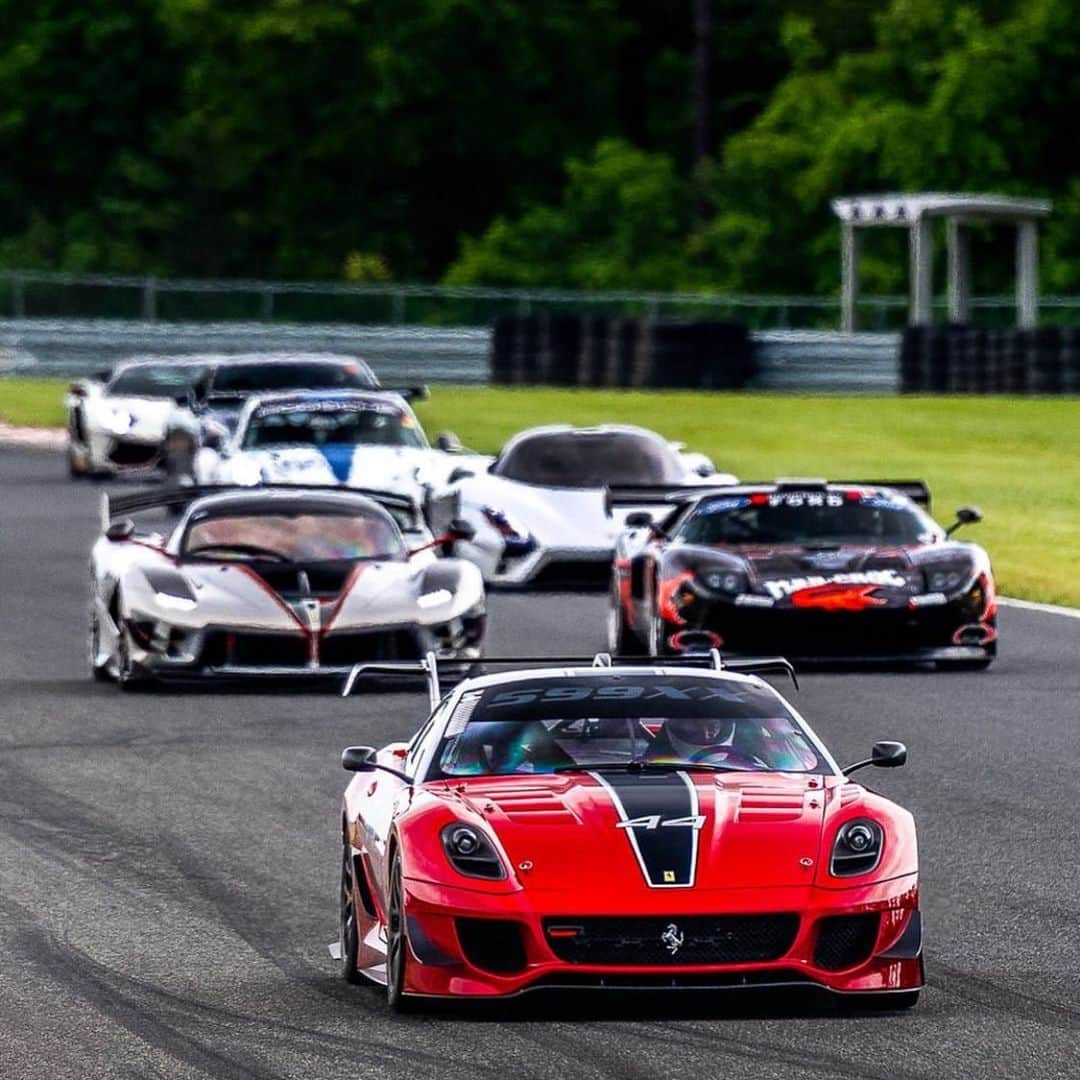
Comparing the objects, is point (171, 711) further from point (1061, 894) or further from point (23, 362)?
point (23, 362)

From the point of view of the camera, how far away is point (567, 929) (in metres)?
8.24

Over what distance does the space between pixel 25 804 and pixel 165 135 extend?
193ft

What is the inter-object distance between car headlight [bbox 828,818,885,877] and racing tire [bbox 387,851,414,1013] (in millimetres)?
1125

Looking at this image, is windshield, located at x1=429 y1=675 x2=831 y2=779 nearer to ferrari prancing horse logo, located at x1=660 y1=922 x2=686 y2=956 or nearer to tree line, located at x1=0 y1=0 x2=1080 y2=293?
ferrari prancing horse logo, located at x1=660 y1=922 x2=686 y2=956

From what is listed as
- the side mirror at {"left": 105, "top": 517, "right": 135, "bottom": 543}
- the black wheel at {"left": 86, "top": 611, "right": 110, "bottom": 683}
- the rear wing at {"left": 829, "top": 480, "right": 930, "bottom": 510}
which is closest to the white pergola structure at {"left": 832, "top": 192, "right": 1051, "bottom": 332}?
the rear wing at {"left": 829, "top": 480, "right": 930, "bottom": 510}

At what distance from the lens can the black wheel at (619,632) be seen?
742 inches

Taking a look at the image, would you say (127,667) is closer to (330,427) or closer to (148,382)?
(330,427)

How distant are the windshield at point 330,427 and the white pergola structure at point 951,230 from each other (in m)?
19.8

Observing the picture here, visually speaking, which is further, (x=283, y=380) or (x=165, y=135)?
(x=165, y=135)

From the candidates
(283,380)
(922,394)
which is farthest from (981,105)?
(283,380)

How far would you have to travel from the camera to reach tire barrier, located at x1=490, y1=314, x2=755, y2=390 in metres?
43.9

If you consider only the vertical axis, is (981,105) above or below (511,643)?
above

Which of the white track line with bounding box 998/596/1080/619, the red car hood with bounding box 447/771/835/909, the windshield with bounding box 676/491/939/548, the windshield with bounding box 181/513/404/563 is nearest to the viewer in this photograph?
the red car hood with bounding box 447/771/835/909

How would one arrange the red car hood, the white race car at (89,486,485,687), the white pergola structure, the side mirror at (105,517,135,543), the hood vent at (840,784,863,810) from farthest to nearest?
the white pergola structure < the side mirror at (105,517,135,543) < the white race car at (89,486,485,687) < the hood vent at (840,784,863,810) < the red car hood
